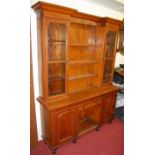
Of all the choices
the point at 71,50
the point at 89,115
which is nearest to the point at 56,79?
the point at 71,50

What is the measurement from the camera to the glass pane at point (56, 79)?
2.09 m

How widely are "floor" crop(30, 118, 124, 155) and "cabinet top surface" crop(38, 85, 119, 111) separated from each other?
80 cm

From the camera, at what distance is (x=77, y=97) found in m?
2.23

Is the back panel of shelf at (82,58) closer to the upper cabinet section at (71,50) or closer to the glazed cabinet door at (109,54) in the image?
the upper cabinet section at (71,50)

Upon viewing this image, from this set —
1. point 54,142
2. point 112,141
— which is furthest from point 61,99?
point 112,141

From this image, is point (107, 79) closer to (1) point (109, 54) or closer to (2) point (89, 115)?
(1) point (109, 54)

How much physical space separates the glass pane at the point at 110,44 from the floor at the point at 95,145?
1.54m

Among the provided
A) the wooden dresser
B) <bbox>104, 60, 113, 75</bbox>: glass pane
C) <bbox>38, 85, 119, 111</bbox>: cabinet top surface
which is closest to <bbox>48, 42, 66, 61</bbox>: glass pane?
the wooden dresser

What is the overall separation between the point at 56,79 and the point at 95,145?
132 cm

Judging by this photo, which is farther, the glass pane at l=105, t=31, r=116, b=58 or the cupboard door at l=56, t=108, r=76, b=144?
the glass pane at l=105, t=31, r=116, b=58

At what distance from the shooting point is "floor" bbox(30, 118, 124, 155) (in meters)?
2.14

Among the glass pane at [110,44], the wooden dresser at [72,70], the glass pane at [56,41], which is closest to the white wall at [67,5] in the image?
the wooden dresser at [72,70]

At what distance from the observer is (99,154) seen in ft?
6.93

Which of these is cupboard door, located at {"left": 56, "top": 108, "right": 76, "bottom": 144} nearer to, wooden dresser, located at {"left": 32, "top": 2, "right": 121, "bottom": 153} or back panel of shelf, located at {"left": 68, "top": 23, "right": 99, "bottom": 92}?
wooden dresser, located at {"left": 32, "top": 2, "right": 121, "bottom": 153}
